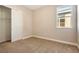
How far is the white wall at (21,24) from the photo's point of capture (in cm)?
145

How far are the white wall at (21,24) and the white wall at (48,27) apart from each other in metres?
0.11

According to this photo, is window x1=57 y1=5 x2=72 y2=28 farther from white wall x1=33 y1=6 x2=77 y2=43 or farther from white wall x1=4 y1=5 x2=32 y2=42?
white wall x1=4 y1=5 x2=32 y2=42

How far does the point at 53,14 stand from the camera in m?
1.54

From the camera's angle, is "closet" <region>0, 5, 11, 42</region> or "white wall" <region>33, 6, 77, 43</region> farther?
"closet" <region>0, 5, 11, 42</region>

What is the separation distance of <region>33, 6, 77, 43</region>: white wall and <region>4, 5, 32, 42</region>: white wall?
11cm

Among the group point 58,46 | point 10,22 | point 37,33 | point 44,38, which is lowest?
point 58,46

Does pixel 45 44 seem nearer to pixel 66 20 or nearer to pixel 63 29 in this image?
pixel 63 29

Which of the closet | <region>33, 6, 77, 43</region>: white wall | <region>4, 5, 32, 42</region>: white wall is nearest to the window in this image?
<region>33, 6, 77, 43</region>: white wall

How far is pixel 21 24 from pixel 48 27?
503 millimetres

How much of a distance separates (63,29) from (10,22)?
40.0 inches

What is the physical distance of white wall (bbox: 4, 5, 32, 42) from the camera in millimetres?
1448

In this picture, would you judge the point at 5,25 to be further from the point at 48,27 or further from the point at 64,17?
the point at 64,17

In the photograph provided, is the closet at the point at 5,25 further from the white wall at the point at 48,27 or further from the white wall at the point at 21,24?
the white wall at the point at 48,27

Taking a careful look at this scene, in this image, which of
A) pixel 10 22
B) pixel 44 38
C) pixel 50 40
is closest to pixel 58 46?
pixel 50 40
